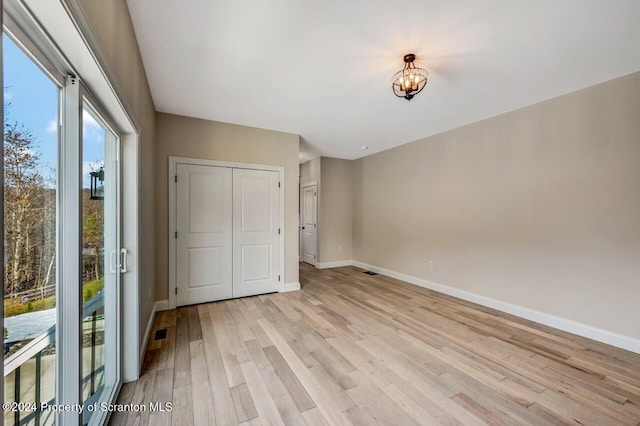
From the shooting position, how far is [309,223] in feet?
20.9

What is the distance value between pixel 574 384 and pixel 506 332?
33.3 inches

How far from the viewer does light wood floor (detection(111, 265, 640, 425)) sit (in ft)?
5.44

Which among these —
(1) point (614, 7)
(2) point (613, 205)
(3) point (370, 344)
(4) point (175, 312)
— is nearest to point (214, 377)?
(3) point (370, 344)

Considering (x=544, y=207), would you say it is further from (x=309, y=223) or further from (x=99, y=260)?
(x=309, y=223)

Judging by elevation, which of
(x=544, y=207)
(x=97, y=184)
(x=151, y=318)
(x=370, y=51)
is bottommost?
(x=151, y=318)

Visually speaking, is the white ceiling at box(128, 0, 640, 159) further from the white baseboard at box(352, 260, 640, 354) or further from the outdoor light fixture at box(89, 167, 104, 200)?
the white baseboard at box(352, 260, 640, 354)

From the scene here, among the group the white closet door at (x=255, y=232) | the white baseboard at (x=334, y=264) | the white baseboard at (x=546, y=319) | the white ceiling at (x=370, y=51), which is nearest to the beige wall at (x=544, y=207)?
the white baseboard at (x=546, y=319)

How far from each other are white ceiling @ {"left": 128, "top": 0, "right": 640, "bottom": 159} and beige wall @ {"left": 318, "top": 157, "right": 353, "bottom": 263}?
2.74 meters

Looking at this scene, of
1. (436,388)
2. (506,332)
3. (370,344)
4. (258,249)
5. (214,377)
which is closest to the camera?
(436,388)

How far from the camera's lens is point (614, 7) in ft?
5.39

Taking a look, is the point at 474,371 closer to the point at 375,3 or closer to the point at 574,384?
the point at 574,384

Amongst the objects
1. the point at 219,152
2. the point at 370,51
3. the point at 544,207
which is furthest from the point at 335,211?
the point at 370,51

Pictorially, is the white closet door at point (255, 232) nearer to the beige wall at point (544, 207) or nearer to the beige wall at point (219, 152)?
the beige wall at point (219, 152)

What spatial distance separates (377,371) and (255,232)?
2640 mm
